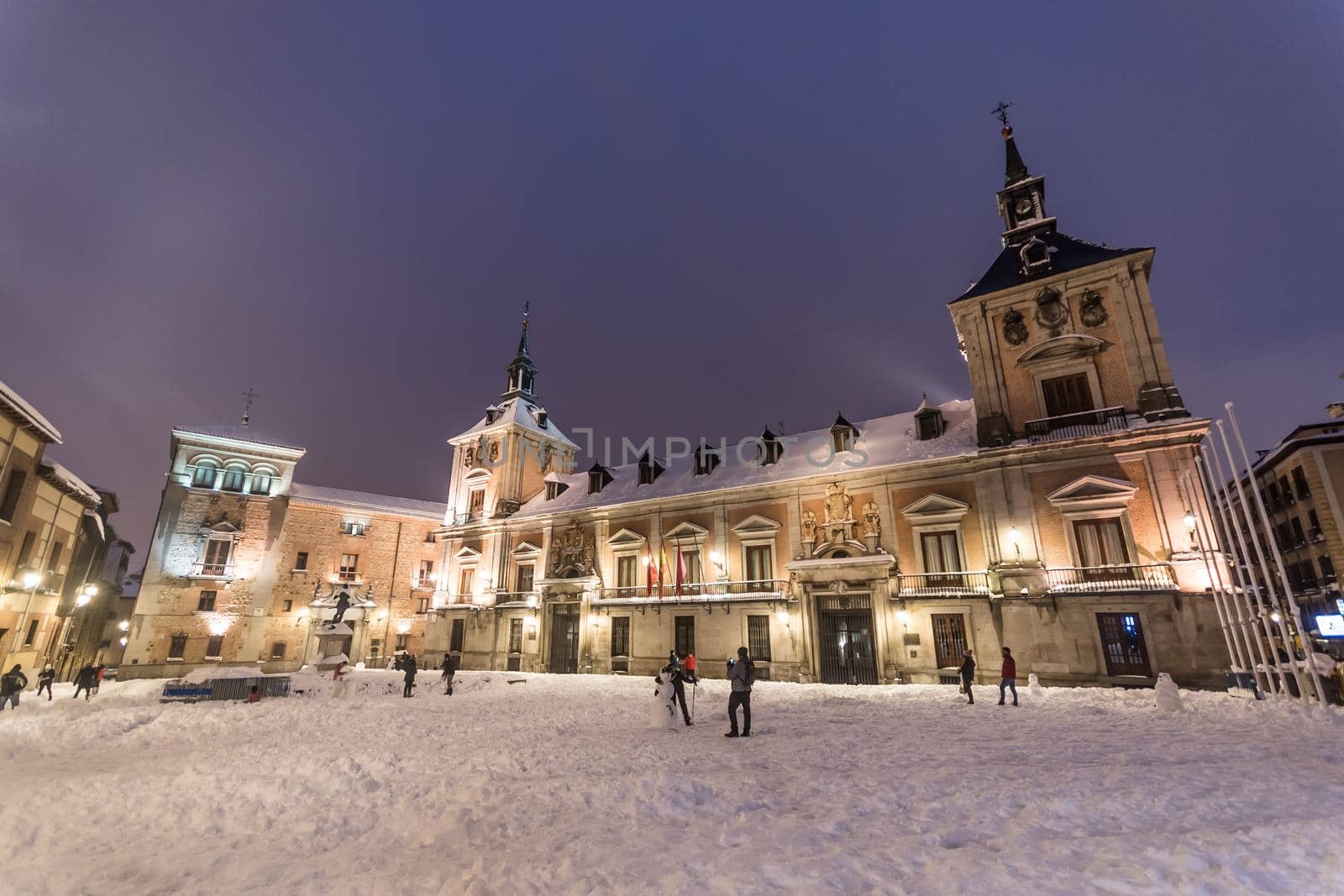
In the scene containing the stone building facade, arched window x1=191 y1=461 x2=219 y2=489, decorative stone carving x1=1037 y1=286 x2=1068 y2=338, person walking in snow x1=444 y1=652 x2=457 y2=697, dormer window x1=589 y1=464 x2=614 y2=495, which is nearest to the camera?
the stone building facade

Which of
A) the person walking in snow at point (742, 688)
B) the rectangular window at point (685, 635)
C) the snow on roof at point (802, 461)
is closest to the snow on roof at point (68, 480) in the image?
the snow on roof at point (802, 461)

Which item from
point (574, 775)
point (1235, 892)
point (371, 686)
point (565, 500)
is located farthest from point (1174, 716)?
point (565, 500)

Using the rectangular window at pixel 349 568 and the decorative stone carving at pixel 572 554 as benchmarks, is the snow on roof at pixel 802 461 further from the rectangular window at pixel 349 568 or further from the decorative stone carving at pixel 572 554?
the rectangular window at pixel 349 568

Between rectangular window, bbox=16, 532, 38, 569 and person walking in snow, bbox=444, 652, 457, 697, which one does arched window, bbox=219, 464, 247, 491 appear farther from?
person walking in snow, bbox=444, 652, 457, 697

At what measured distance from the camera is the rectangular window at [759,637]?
27016mm

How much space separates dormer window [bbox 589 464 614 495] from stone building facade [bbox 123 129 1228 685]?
0.18 m

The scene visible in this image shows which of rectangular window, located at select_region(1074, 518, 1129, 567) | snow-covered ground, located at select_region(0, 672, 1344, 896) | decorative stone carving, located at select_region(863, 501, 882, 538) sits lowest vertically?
snow-covered ground, located at select_region(0, 672, 1344, 896)

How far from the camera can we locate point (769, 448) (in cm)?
3173

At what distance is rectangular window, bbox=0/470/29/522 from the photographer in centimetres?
2206

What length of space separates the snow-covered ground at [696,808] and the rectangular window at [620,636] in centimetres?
1776

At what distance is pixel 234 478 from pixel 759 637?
3771 cm

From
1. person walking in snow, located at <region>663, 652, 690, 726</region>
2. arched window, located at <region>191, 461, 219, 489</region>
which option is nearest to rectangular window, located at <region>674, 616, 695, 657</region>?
person walking in snow, located at <region>663, 652, 690, 726</region>

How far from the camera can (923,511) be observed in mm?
25141

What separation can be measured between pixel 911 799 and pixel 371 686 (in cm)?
2537
